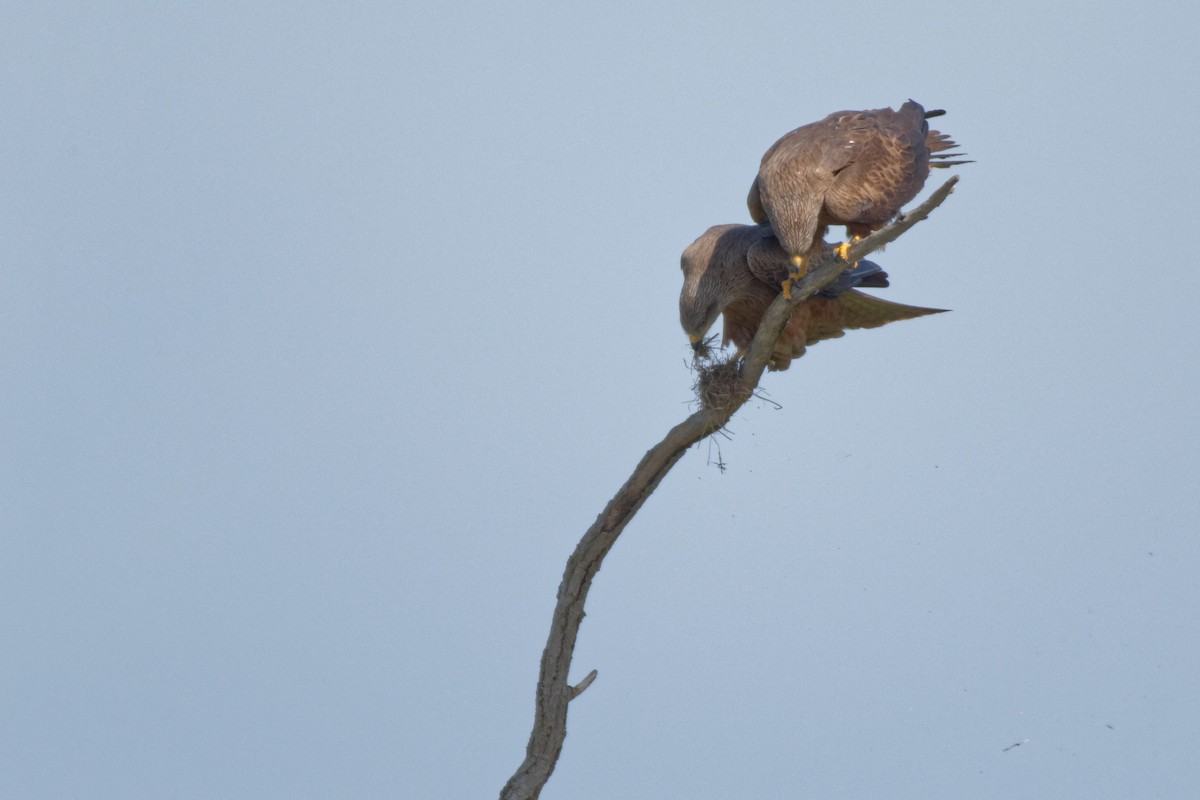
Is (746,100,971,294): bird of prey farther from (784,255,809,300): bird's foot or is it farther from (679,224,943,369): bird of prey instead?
(679,224,943,369): bird of prey

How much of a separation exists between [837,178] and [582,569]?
2.14m

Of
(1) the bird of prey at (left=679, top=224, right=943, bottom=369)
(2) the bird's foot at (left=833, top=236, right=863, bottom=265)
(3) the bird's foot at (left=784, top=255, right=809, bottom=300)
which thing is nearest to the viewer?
(2) the bird's foot at (left=833, top=236, right=863, bottom=265)

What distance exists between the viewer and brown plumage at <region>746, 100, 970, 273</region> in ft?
18.0

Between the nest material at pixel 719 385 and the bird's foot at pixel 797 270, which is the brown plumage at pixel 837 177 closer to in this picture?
the bird's foot at pixel 797 270

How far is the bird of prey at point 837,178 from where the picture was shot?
5.48m

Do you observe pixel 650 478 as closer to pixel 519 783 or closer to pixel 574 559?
pixel 574 559

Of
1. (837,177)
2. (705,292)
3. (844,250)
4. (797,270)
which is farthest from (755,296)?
(844,250)

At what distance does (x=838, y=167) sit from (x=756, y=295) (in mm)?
776

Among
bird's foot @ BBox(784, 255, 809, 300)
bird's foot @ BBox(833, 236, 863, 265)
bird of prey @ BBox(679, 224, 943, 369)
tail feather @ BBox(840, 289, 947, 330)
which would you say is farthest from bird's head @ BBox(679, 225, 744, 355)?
bird's foot @ BBox(833, 236, 863, 265)

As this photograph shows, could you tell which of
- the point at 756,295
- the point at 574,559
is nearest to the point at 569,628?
the point at 574,559

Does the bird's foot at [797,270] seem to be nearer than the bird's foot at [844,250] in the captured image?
No

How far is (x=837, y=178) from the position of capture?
5586mm

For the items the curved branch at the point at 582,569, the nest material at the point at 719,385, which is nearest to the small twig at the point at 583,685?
the curved branch at the point at 582,569

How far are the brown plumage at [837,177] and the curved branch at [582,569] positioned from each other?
0.29 meters
